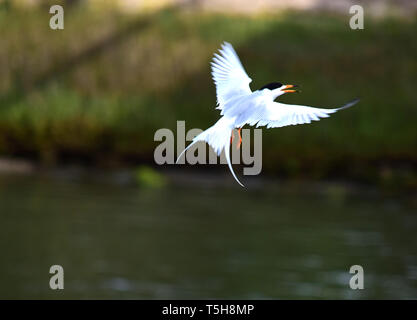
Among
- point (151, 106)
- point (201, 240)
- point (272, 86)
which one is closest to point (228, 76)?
point (272, 86)

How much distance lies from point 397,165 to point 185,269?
21.1 feet

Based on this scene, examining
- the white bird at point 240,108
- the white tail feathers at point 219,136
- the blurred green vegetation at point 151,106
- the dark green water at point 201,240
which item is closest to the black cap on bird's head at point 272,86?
the white bird at point 240,108

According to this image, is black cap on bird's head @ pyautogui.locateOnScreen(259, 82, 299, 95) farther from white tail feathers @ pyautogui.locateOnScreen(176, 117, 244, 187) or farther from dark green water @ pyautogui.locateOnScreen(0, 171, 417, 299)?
dark green water @ pyautogui.locateOnScreen(0, 171, 417, 299)

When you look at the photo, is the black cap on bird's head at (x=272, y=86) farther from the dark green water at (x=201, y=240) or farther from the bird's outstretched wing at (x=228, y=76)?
the dark green water at (x=201, y=240)

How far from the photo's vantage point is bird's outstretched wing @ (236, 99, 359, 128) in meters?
3.55

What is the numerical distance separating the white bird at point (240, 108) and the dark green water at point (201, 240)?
1446cm

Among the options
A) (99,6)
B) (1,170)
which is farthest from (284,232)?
(99,6)

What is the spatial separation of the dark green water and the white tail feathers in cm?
1447

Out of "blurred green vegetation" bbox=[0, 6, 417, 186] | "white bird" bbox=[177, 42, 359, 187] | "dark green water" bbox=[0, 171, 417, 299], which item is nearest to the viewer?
"white bird" bbox=[177, 42, 359, 187]

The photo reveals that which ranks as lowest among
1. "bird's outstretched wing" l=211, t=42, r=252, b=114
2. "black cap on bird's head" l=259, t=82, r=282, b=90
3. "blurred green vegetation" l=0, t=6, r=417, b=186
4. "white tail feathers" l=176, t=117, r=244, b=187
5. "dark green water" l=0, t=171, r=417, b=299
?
"white tail feathers" l=176, t=117, r=244, b=187

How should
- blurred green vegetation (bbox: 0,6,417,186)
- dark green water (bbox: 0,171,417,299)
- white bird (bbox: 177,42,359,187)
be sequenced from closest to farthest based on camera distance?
white bird (bbox: 177,42,359,187) < dark green water (bbox: 0,171,417,299) < blurred green vegetation (bbox: 0,6,417,186)

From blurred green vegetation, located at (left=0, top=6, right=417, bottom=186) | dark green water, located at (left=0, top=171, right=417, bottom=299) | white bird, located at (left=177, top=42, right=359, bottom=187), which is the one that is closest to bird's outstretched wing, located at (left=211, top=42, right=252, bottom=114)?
white bird, located at (left=177, top=42, right=359, bottom=187)

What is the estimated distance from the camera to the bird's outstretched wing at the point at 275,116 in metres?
3.55

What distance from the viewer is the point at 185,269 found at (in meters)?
20.7
